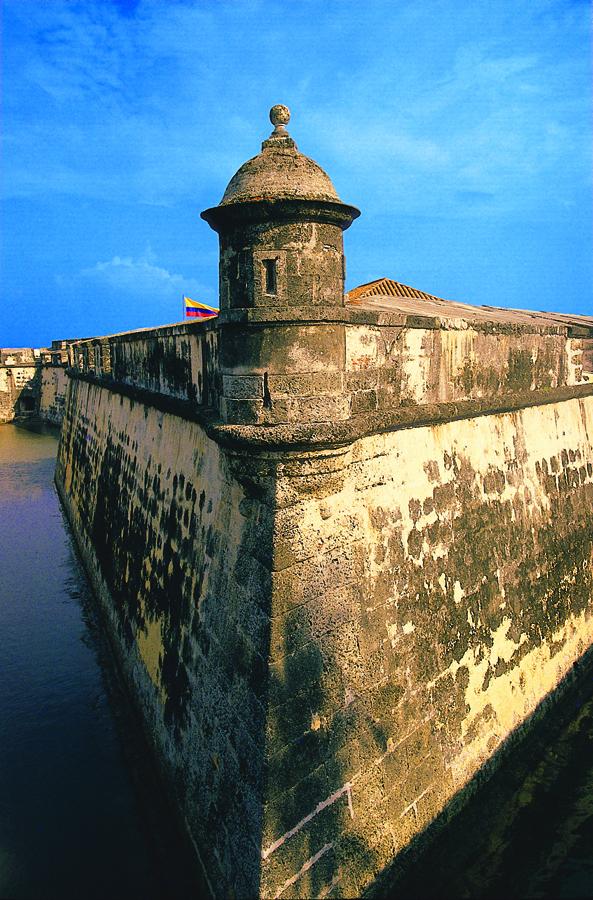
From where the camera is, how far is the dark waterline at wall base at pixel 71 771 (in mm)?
5590

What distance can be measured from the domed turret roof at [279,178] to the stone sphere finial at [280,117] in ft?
0.42

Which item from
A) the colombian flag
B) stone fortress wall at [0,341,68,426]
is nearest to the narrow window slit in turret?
the colombian flag

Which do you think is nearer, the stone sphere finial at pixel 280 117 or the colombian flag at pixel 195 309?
the stone sphere finial at pixel 280 117

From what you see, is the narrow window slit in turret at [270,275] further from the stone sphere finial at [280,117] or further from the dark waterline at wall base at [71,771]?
the dark waterline at wall base at [71,771]

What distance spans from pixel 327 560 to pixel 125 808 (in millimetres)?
3994

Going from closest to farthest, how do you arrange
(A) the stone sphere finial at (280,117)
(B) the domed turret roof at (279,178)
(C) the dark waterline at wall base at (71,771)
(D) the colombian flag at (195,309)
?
(B) the domed turret roof at (279,178)
(A) the stone sphere finial at (280,117)
(C) the dark waterline at wall base at (71,771)
(D) the colombian flag at (195,309)

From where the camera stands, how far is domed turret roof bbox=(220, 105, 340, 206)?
14.3 feet

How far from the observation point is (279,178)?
4438mm

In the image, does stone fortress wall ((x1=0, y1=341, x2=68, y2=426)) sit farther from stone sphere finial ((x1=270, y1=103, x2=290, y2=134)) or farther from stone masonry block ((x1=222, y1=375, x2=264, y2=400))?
stone masonry block ((x1=222, y1=375, x2=264, y2=400))

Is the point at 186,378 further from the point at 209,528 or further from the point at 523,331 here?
the point at 523,331

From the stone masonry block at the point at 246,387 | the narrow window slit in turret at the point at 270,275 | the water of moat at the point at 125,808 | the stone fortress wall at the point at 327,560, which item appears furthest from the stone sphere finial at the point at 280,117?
the water of moat at the point at 125,808

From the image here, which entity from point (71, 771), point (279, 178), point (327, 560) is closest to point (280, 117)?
point (279, 178)

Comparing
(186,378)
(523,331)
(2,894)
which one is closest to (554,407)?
(523,331)

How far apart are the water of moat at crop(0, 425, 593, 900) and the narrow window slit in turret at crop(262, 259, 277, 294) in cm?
511
